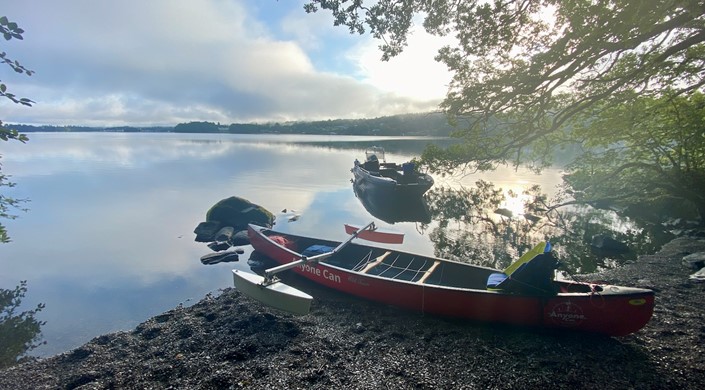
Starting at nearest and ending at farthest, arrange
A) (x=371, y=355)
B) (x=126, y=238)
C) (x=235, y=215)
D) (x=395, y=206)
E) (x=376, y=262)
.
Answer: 1. (x=371, y=355)
2. (x=376, y=262)
3. (x=126, y=238)
4. (x=235, y=215)
5. (x=395, y=206)

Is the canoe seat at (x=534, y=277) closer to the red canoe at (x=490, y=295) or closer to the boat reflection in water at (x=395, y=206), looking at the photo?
the red canoe at (x=490, y=295)

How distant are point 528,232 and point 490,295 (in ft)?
41.5

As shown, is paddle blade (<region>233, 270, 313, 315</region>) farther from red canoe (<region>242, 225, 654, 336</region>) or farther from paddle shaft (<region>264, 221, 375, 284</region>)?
red canoe (<region>242, 225, 654, 336</region>)

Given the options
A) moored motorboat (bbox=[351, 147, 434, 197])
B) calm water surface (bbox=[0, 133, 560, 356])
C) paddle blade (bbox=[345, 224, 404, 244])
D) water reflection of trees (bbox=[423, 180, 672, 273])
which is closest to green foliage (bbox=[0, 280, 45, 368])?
calm water surface (bbox=[0, 133, 560, 356])

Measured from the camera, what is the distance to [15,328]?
938cm

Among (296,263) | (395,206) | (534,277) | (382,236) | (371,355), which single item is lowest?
(395,206)

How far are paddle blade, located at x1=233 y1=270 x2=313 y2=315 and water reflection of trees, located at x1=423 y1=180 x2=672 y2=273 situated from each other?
864cm

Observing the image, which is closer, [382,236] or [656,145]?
[382,236]

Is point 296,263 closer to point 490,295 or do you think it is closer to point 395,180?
point 490,295

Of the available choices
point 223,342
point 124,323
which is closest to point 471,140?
point 223,342

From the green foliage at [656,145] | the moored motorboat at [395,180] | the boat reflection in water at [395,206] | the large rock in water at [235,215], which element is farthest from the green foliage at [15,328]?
the green foliage at [656,145]

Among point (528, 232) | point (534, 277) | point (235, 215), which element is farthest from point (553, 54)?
point (235, 215)

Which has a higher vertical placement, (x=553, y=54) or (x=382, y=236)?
(x=553, y=54)

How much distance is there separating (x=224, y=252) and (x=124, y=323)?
18.2ft
